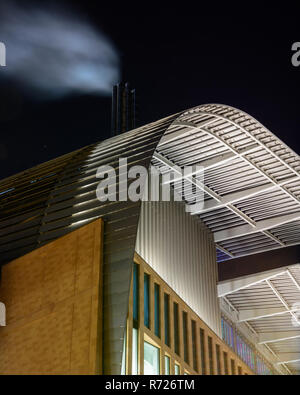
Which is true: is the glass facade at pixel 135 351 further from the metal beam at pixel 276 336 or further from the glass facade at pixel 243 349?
the metal beam at pixel 276 336

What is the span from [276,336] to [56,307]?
3103 centimetres

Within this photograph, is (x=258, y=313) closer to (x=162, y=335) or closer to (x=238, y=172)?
(x=238, y=172)

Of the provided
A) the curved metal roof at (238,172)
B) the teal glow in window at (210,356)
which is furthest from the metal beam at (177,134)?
the teal glow in window at (210,356)

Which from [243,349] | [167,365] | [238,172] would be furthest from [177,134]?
[243,349]

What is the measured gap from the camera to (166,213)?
27.5m

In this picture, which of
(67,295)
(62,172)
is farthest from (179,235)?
(67,295)

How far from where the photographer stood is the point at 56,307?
18.5m

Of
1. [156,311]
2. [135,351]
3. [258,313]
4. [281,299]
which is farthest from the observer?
[258,313]

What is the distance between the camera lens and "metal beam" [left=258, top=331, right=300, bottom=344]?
46156 mm

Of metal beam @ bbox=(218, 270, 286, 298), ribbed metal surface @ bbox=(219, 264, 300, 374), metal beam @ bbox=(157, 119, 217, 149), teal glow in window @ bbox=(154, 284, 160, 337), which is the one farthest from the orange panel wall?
ribbed metal surface @ bbox=(219, 264, 300, 374)

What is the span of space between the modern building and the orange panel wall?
0.04 metres

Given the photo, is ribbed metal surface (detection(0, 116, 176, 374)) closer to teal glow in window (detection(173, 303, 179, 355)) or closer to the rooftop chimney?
teal glow in window (detection(173, 303, 179, 355))

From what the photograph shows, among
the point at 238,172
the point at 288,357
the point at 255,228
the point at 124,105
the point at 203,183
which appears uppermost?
the point at 124,105

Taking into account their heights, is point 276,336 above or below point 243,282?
above
